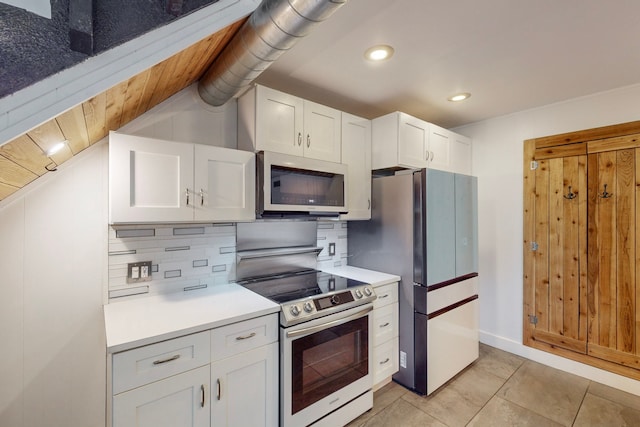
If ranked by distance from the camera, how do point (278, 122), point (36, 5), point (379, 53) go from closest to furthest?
point (36, 5) → point (379, 53) → point (278, 122)

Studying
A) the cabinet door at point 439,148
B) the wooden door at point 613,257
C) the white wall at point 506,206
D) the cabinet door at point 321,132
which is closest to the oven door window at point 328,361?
the cabinet door at point 321,132

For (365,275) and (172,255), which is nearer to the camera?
(172,255)

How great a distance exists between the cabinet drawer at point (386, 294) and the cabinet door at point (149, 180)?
4.98 ft

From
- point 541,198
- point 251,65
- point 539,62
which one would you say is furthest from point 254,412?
point 541,198

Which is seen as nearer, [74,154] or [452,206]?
[74,154]

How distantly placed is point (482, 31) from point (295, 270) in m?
2.12

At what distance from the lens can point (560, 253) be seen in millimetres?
2775

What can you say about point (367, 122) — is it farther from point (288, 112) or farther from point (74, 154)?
point (74, 154)

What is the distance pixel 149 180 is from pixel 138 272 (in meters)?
0.64

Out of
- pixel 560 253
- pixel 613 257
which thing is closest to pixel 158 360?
pixel 560 253

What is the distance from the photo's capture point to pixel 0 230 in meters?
1.51

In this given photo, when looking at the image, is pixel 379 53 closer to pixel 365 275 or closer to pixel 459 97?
pixel 459 97

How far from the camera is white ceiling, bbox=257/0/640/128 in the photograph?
150cm

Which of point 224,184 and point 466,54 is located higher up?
point 466,54
